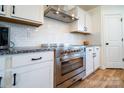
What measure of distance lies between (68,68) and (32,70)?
101 cm

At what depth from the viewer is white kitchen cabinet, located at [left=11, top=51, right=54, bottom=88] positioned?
144 centimetres

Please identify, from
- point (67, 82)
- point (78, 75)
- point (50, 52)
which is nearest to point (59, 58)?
point (50, 52)

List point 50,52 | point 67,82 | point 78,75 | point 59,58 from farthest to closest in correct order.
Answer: point 78,75 → point 67,82 → point 59,58 → point 50,52

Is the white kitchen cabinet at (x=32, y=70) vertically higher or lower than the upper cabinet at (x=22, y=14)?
lower

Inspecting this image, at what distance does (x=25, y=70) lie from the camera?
1551 mm

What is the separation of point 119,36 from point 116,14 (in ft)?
2.58

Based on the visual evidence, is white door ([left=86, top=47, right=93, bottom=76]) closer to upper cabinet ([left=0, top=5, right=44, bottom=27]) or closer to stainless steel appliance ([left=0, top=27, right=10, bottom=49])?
upper cabinet ([left=0, top=5, right=44, bottom=27])

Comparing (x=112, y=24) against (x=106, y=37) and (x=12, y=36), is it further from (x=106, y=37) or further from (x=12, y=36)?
(x=12, y=36)

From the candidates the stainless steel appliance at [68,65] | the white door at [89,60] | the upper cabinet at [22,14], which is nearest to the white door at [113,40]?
the white door at [89,60]

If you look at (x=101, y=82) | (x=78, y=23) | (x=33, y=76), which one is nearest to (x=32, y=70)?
(x=33, y=76)

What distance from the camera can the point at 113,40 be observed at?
15.9 ft

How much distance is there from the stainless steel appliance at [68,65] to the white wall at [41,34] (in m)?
0.66

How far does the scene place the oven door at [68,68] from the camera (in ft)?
7.23

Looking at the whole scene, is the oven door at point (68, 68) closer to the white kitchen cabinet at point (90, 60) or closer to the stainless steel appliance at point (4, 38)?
the white kitchen cabinet at point (90, 60)
